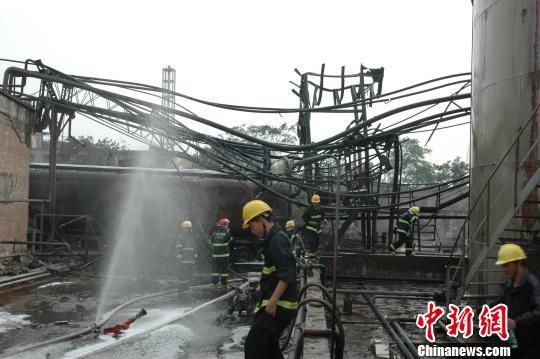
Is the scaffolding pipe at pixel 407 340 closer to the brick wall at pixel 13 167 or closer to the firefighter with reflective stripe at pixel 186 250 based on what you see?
the firefighter with reflective stripe at pixel 186 250

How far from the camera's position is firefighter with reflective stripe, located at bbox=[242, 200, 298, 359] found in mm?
4723

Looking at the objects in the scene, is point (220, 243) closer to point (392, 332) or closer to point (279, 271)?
point (392, 332)

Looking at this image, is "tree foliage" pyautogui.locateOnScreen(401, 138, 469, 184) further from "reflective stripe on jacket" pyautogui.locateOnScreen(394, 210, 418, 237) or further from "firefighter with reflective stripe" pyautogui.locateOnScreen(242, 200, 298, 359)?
"firefighter with reflective stripe" pyautogui.locateOnScreen(242, 200, 298, 359)

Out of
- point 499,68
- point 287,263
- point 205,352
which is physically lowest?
point 205,352

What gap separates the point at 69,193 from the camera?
19266 mm

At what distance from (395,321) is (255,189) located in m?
11.3

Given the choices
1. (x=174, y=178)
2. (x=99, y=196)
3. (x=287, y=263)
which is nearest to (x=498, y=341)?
(x=287, y=263)

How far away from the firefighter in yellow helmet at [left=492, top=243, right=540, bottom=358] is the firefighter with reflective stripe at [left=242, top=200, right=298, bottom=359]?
1949 mm

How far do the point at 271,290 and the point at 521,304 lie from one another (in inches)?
88.7

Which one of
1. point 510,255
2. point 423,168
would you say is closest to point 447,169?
point 423,168

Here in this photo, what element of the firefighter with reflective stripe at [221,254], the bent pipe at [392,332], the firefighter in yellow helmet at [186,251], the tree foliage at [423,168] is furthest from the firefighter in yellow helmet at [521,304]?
the tree foliage at [423,168]

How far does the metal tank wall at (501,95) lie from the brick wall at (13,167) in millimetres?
12454

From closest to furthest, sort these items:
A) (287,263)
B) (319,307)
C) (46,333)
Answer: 1. (287,263)
2. (319,307)
3. (46,333)

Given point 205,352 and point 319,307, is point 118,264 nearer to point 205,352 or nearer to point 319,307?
point 205,352
